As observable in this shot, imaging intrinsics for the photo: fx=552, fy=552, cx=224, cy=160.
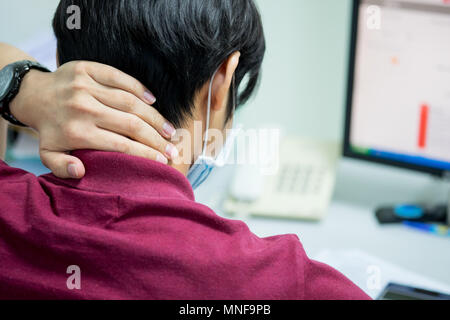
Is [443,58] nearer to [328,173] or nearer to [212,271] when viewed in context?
[328,173]

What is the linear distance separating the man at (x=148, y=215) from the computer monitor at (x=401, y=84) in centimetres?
52

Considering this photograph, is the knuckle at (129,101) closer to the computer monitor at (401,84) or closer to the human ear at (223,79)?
the human ear at (223,79)

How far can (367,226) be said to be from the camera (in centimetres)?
121

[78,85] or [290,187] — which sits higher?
[78,85]

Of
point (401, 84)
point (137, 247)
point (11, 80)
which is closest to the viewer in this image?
point (137, 247)

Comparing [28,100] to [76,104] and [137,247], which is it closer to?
[76,104]

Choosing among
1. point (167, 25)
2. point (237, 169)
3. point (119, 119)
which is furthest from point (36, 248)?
point (237, 169)

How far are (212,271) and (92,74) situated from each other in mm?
298

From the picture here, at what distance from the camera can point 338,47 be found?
4.60ft

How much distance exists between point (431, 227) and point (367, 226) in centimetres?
14

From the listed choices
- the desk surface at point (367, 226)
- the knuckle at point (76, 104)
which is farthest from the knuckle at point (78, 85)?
the desk surface at point (367, 226)

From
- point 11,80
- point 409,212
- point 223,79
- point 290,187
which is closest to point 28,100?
point 11,80

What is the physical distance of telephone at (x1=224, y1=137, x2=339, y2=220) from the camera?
1229 millimetres

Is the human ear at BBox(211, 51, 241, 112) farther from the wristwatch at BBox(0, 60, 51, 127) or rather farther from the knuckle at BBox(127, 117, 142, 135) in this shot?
the wristwatch at BBox(0, 60, 51, 127)
